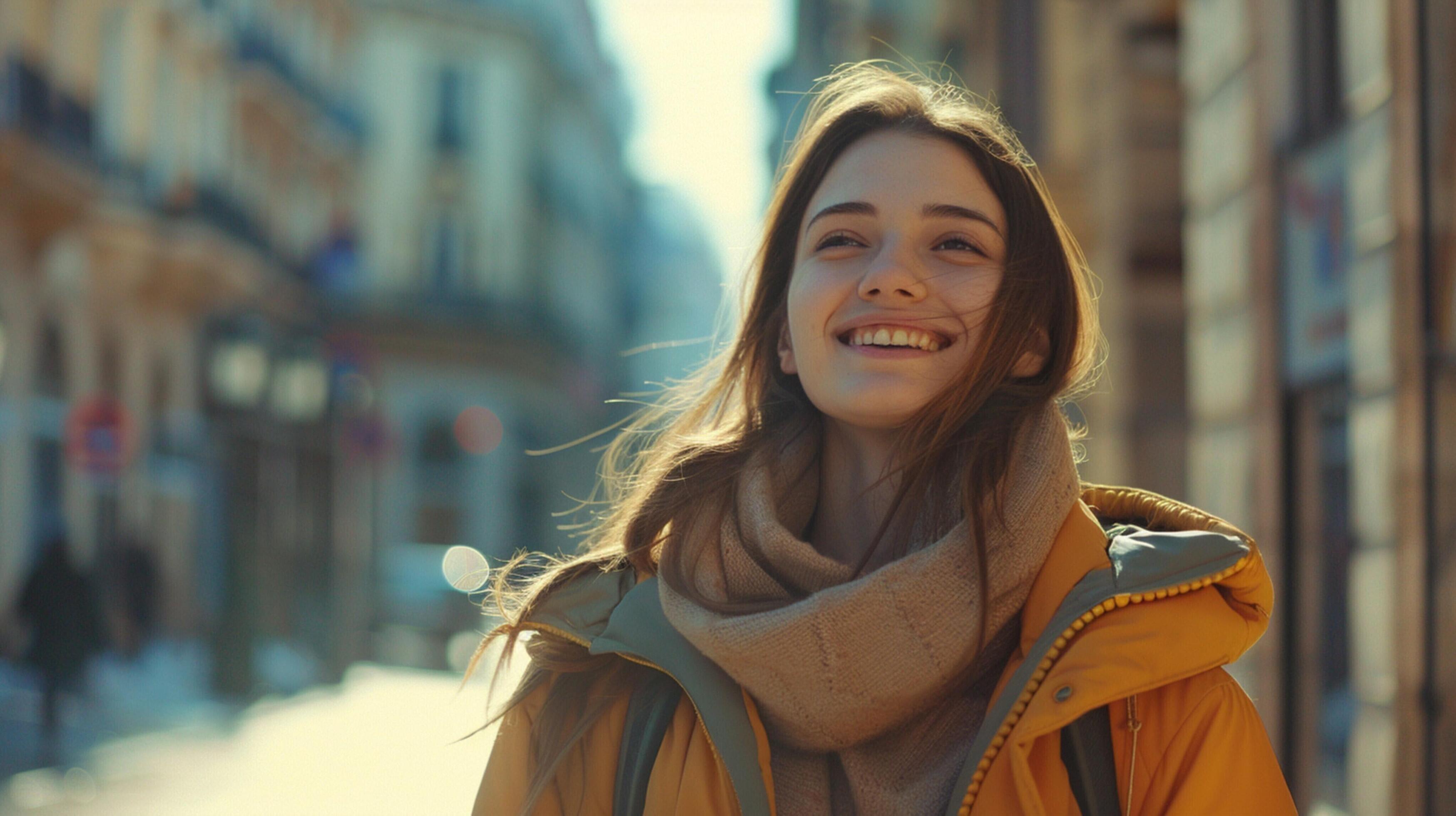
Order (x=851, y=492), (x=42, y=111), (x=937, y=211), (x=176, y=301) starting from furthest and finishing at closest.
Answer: (x=176, y=301), (x=42, y=111), (x=851, y=492), (x=937, y=211)

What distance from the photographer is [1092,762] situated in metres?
1.95

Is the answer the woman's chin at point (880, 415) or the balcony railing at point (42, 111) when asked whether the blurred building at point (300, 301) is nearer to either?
the balcony railing at point (42, 111)

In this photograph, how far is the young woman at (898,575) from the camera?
1942 mm

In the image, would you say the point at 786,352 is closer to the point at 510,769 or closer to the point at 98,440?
the point at 510,769

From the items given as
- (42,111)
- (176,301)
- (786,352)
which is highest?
(42,111)

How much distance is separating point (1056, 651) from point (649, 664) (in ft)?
1.90

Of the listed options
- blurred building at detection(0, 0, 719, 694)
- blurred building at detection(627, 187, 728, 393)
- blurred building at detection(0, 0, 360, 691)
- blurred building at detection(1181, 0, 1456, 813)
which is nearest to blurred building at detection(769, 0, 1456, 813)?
blurred building at detection(1181, 0, 1456, 813)

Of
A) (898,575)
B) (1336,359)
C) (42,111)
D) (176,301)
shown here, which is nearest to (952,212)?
(898,575)

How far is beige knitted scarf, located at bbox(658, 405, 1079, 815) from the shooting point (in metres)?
2.04

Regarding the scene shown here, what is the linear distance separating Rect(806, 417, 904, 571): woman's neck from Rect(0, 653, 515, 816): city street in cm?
540

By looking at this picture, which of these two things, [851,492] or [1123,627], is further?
[851,492]

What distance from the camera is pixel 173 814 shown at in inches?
341

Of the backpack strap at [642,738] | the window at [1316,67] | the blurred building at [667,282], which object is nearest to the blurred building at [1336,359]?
the window at [1316,67]

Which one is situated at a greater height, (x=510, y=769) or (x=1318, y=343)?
(x=1318, y=343)
